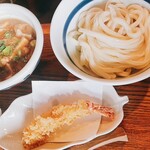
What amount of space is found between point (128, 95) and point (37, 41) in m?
0.47

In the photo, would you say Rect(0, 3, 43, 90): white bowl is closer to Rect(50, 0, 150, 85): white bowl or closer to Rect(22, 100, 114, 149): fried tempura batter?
Rect(50, 0, 150, 85): white bowl

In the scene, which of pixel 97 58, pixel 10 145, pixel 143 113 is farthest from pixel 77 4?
pixel 10 145

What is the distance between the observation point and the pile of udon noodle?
1387 millimetres

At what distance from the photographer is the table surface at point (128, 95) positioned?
1291 millimetres

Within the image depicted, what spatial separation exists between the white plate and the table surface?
0.19 ft

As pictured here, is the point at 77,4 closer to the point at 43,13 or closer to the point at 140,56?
the point at 140,56

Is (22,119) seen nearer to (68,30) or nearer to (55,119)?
(55,119)

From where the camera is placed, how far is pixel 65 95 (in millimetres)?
1423

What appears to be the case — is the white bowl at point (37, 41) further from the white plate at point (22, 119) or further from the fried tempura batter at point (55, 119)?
the fried tempura batter at point (55, 119)

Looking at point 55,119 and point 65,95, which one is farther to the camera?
point 65,95

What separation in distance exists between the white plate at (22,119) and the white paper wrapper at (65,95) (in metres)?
0.03

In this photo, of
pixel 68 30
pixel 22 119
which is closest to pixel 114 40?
pixel 68 30

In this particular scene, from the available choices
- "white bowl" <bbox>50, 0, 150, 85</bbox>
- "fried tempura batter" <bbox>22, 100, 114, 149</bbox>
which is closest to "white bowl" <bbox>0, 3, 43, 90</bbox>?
"white bowl" <bbox>50, 0, 150, 85</bbox>

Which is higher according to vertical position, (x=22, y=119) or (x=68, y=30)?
(x=68, y=30)
